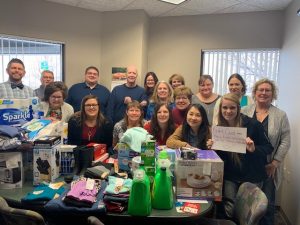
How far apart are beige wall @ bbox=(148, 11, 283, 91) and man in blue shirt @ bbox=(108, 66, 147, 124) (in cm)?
82

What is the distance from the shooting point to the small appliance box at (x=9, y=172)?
1.69m

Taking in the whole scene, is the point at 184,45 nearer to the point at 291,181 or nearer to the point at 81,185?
the point at 291,181

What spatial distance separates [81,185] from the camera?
1.57m

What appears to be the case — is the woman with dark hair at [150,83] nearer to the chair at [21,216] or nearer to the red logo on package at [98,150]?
the red logo on package at [98,150]

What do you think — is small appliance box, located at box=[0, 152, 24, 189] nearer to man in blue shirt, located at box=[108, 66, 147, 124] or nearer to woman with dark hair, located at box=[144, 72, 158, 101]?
man in blue shirt, located at box=[108, 66, 147, 124]

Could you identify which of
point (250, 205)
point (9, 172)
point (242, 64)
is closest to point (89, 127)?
point (9, 172)

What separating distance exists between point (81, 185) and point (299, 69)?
241 cm

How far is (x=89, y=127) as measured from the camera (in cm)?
250

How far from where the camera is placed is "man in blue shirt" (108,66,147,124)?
354cm

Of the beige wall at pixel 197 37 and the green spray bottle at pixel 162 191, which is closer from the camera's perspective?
the green spray bottle at pixel 162 191

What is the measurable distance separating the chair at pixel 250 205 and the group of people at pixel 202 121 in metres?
0.13

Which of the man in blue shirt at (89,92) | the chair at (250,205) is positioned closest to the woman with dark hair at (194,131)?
the chair at (250,205)

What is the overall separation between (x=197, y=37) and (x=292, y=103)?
174 centimetres

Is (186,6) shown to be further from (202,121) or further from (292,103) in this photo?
(202,121)
